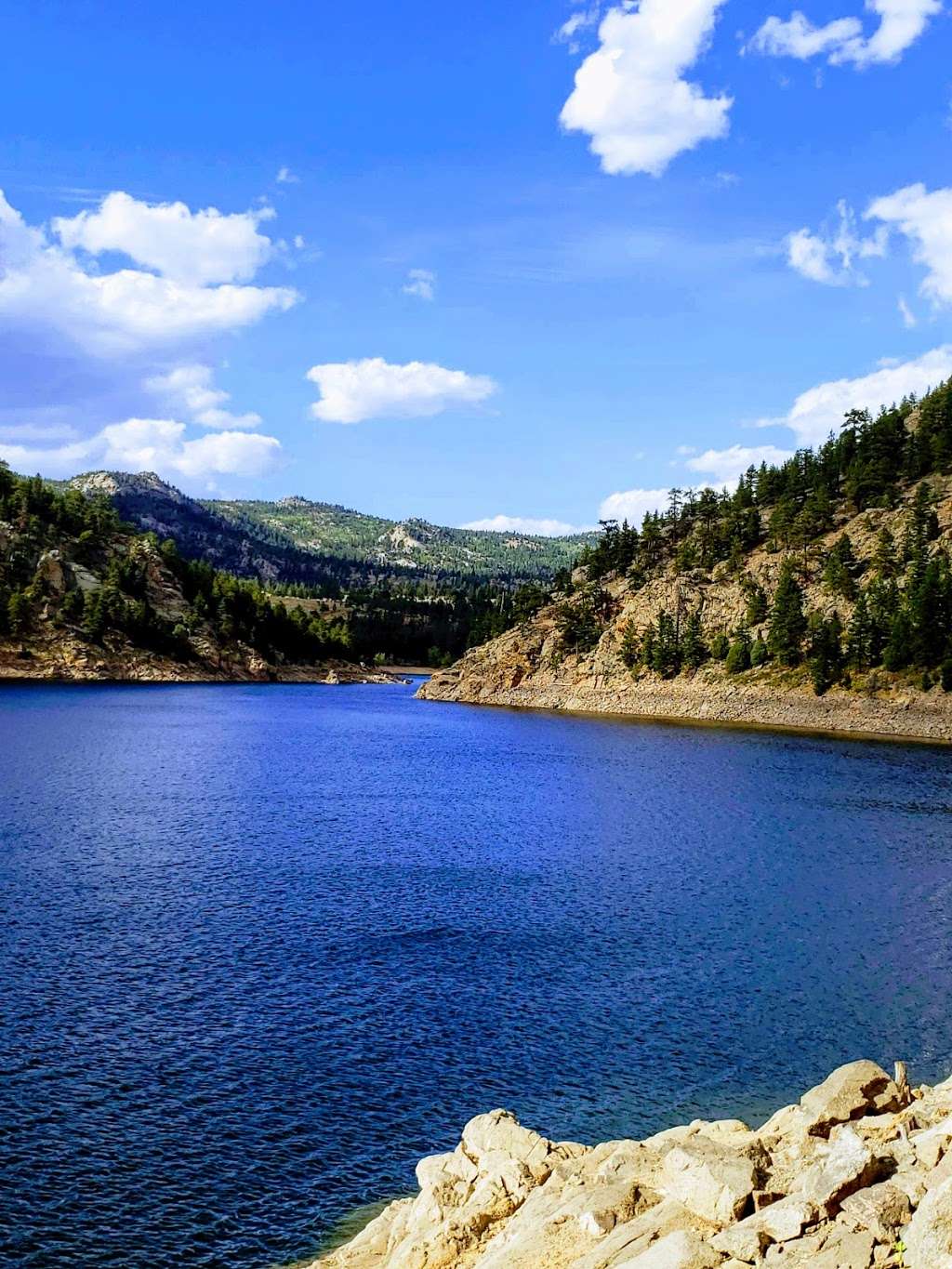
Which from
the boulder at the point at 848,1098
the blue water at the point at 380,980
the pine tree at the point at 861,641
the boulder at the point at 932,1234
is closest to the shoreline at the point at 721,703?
the pine tree at the point at 861,641

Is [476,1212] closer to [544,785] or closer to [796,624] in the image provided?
[544,785]

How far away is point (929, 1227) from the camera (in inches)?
460

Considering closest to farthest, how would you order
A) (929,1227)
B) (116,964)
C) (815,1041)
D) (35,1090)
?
(929,1227), (35,1090), (815,1041), (116,964)

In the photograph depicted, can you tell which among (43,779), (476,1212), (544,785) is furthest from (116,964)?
(544,785)

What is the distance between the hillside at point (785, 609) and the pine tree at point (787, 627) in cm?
26

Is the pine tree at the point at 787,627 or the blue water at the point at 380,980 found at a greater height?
the pine tree at the point at 787,627

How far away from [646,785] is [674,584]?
9746cm

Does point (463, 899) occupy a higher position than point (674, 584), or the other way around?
point (674, 584)

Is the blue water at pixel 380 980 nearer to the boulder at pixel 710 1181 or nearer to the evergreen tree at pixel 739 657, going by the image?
the boulder at pixel 710 1181

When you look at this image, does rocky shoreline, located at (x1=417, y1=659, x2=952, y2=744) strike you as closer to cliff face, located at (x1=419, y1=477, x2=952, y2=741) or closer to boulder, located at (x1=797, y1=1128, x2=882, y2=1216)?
cliff face, located at (x1=419, y1=477, x2=952, y2=741)

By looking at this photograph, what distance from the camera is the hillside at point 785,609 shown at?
131125 mm

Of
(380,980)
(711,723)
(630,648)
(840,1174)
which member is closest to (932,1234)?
(840,1174)

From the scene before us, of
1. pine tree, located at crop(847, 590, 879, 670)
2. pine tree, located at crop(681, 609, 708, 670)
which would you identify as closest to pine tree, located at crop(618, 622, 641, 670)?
pine tree, located at crop(681, 609, 708, 670)

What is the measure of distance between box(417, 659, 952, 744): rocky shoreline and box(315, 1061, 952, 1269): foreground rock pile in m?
113
